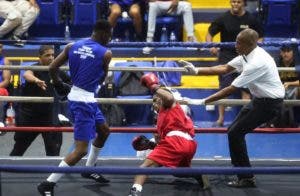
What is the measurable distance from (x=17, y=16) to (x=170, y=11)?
2.22m

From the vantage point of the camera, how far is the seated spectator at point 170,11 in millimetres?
9664

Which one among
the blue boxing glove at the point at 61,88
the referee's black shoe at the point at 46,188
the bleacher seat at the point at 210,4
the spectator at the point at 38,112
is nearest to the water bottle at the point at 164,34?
the bleacher seat at the point at 210,4

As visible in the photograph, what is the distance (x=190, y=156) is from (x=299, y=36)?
17.1 ft

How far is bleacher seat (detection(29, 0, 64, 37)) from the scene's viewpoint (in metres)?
10.1

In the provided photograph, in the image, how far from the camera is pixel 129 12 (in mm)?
9930

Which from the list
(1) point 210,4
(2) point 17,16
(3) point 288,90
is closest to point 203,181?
(3) point 288,90

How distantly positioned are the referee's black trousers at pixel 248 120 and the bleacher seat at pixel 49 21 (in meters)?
5.52

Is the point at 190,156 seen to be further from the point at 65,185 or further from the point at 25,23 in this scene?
the point at 25,23

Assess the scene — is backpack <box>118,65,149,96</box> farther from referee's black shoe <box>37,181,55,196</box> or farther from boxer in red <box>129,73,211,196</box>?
referee's black shoe <box>37,181,55,196</box>

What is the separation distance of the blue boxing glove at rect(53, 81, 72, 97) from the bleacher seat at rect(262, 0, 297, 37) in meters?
5.12

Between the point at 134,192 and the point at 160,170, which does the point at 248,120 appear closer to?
the point at 134,192

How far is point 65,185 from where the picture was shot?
539 cm

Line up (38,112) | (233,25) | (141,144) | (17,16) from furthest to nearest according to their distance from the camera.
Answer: (17,16) < (233,25) < (38,112) < (141,144)

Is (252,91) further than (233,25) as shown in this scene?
No
